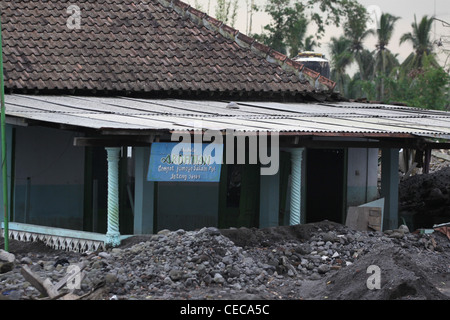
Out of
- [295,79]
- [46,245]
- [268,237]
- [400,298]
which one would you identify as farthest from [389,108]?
[400,298]

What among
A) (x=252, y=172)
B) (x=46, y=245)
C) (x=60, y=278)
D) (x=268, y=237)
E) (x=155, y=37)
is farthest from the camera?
(x=155, y=37)

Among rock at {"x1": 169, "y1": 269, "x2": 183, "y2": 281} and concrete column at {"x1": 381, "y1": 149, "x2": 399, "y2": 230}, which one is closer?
rock at {"x1": 169, "y1": 269, "x2": 183, "y2": 281}

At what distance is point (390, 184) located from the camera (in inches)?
697

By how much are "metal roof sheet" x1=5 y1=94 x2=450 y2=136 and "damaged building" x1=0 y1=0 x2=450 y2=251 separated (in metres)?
0.04

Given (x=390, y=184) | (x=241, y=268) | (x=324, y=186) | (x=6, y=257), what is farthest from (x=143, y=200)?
(x=390, y=184)

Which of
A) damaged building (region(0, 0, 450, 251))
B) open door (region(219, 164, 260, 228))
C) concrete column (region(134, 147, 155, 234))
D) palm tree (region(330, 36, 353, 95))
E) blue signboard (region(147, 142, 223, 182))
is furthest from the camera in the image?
palm tree (region(330, 36, 353, 95))

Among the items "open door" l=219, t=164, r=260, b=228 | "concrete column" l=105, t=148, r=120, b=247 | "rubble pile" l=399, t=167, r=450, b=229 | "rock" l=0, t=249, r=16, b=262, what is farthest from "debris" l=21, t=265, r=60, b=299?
"rubble pile" l=399, t=167, r=450, b=229

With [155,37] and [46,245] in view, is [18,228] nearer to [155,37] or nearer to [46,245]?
[46,245]

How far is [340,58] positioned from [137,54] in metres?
36.2

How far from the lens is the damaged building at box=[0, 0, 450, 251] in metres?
14.1

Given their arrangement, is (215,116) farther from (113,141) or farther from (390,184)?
(390,184)

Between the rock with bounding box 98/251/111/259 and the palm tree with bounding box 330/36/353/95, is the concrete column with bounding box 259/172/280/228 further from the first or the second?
the palm tree with bounding box 330/36/353/95
